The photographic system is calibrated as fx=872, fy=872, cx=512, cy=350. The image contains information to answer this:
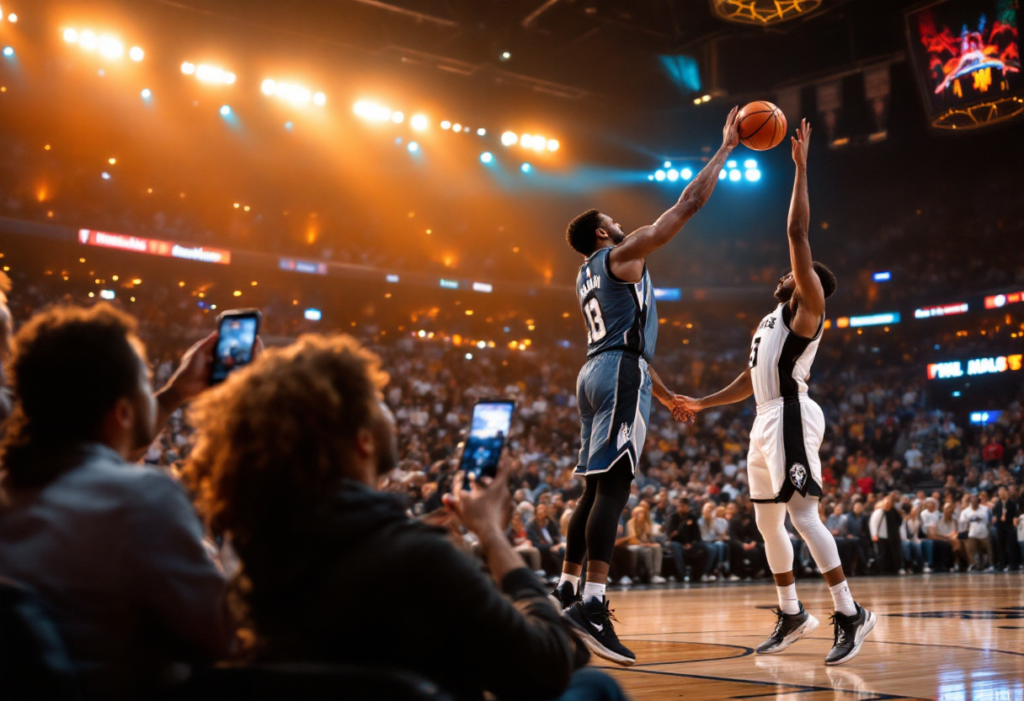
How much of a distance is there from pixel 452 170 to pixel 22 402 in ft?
71.4

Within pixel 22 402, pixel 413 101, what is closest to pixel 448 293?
pixel 413 101

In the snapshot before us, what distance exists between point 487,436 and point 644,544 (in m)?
10.3

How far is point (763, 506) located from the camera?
13.8 feet

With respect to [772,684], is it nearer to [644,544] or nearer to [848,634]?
[848,634]

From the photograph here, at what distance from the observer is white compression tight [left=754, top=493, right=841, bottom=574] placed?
398 cm

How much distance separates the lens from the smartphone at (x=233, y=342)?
1684 millimetres

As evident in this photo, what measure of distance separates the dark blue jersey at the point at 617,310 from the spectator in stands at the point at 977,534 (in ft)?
39.3

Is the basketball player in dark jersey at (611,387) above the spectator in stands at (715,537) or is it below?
above

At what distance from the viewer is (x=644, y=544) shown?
11.4 metres

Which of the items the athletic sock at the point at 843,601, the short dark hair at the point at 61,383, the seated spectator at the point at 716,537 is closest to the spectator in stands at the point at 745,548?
the seated spectator at the point at 716,537

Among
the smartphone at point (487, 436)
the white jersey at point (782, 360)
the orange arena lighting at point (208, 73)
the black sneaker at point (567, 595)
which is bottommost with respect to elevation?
the black sneaker at point (567, 595)

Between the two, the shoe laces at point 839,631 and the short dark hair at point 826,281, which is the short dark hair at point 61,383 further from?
the short dark hair at point 826,281

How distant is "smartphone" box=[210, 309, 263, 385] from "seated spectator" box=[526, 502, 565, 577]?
891 cm

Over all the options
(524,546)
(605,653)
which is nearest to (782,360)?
(605,653)
